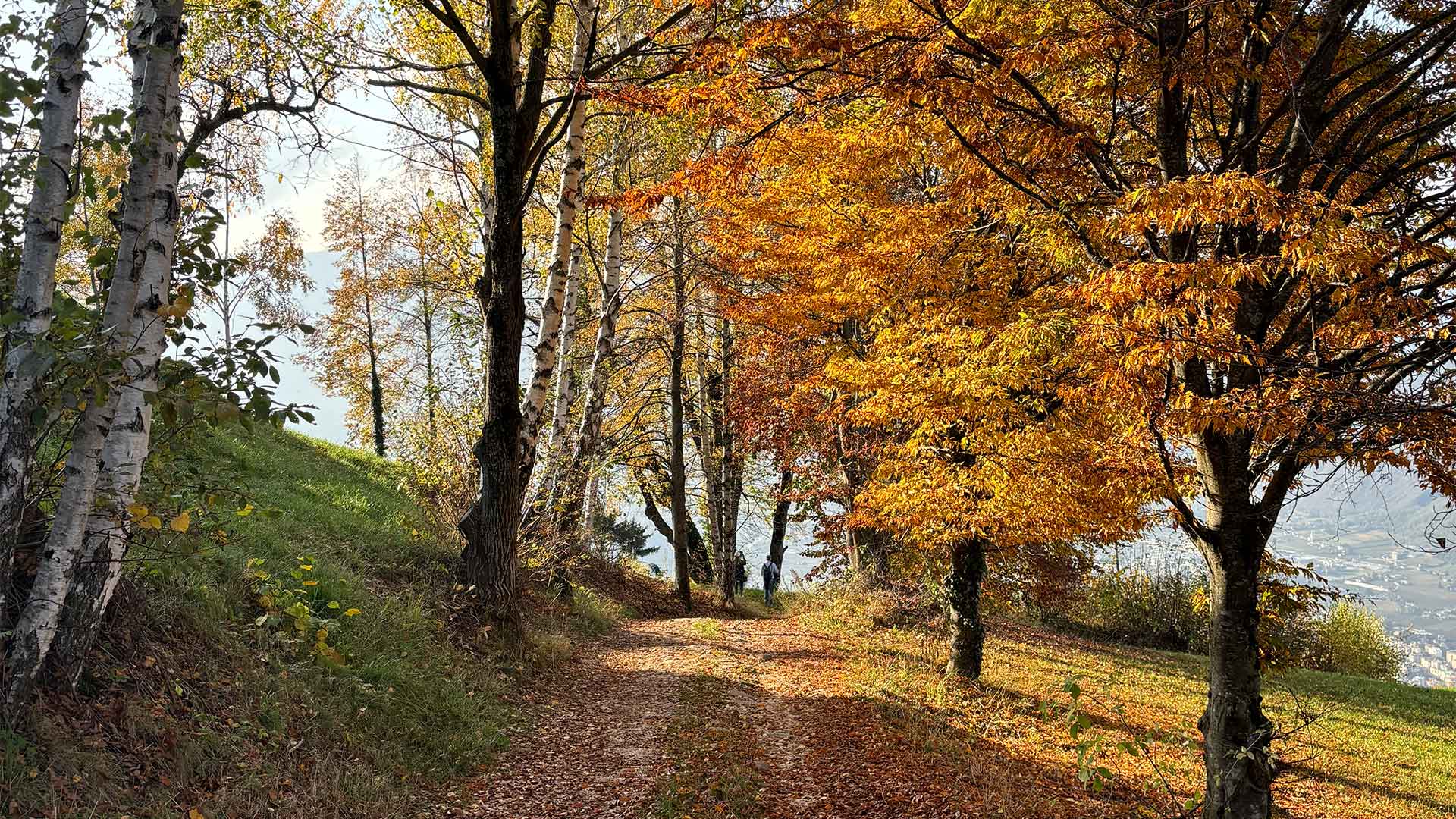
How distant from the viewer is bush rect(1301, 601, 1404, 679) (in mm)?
19812

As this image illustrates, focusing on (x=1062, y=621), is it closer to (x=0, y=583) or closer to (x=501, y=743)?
(x=501, y=743)

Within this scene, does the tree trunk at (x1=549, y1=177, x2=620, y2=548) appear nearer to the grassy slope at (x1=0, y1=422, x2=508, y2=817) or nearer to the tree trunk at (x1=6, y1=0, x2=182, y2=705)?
the grassy slope at (x1=0, y1=422, x2=508, y2=817)

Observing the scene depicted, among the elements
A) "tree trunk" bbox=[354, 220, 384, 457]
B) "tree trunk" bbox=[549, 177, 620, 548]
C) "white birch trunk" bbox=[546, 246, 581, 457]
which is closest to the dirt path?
"tree trunk" bbox=[549, 177, 620, 548]

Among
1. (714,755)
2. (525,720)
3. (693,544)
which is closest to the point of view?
(714,755)

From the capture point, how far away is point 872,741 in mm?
7523

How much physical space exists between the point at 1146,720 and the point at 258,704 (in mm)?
10566

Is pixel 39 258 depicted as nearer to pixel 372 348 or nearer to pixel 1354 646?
pixel 372 348

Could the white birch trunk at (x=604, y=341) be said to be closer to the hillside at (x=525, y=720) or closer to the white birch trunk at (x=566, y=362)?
the white birch trunk at (x=566, y=362)

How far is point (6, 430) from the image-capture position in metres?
3.49

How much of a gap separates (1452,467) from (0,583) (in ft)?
27.8

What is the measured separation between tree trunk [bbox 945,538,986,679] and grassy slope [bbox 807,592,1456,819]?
0.34m

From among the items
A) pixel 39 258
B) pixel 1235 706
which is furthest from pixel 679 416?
pixel 39 258

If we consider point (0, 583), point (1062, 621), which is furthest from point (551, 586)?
point (1062, 621)

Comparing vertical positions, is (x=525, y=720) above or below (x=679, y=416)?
below
